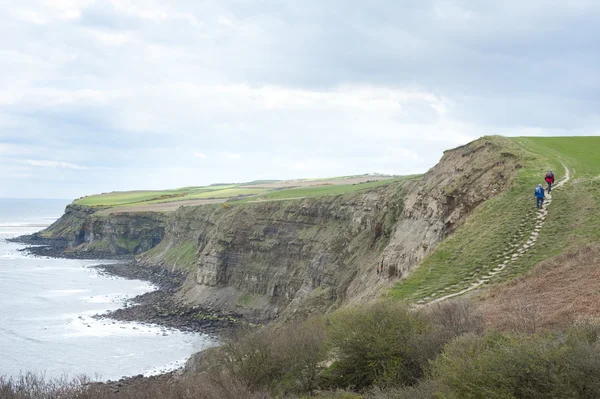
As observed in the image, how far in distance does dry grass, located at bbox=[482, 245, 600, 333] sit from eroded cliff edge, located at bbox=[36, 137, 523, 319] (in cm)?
1015

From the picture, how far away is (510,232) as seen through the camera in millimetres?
26078

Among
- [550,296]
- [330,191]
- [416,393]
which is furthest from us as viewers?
[330,191]

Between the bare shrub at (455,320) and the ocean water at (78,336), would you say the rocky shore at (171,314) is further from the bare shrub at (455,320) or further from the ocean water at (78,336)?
the bare shrub at (455,320)

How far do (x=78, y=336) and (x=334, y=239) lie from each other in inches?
1137

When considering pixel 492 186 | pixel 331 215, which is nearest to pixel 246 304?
pixel 331 215

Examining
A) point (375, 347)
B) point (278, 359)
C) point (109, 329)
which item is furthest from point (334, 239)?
point (375, 347)

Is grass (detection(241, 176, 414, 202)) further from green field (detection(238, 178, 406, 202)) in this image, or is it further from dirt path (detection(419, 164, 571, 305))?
dirt path (detection(419, 164, 571, 305))

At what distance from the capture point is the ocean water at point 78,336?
146 feet

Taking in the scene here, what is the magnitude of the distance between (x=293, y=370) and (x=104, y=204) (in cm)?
16947

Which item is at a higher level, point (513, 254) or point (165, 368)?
point (513, 254)

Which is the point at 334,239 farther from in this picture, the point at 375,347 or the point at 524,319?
the point at 524,319

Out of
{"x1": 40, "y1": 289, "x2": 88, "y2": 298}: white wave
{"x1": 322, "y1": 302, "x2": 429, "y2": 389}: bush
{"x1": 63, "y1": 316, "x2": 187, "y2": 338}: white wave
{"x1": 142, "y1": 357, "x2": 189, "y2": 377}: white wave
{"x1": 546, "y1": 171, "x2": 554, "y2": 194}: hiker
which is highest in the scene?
{"x1": 546, "y1": 171, "x2": 554, "y2": 194}: hiker

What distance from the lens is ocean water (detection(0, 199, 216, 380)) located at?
44562mm

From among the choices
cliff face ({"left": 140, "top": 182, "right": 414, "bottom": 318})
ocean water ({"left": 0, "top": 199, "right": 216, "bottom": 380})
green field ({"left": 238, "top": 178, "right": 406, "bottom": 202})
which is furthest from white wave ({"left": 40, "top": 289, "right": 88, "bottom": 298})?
green field ({"left": 238, "top": 178, "right": 406, "bottom": 202})
